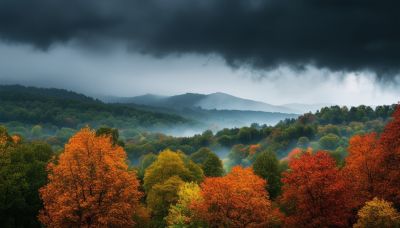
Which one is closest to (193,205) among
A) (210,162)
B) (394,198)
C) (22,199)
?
(22,199)

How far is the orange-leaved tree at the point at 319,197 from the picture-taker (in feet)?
199

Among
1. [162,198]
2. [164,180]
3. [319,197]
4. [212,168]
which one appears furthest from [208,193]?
[212,168]

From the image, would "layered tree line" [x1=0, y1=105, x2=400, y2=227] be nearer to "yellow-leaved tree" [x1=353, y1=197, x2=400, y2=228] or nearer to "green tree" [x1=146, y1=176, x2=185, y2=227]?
"yellow-leaved tree" [x1=353, y1=197, x2=400, y2=228]

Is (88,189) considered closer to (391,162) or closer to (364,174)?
(364,174)

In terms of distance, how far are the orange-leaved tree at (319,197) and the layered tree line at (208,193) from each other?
0.45ft

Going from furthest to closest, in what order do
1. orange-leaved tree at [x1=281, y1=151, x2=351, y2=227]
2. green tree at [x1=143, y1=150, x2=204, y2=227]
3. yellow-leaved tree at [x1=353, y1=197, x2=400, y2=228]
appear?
1. green tree at [x1=143, y1=150, x2=204, y2=227]
2. orange-leaved tree at [x1=281, y1=151, x2=351, y2=227]
3. yellow-leaved tree at [x1=353, y1=197, x2=400, y2=228]

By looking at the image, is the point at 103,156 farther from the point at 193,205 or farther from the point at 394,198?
the point at 394,198

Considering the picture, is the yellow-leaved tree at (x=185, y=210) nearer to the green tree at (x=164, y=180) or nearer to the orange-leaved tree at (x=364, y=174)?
the green tree at (x=164, y=180)

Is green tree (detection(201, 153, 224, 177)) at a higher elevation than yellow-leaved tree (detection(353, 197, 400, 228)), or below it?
below

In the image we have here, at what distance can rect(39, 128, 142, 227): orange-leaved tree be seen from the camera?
54469mm

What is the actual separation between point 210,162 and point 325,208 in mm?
55332

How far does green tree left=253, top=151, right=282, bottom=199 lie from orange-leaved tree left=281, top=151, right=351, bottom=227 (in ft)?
97.3

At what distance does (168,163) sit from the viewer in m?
87.8

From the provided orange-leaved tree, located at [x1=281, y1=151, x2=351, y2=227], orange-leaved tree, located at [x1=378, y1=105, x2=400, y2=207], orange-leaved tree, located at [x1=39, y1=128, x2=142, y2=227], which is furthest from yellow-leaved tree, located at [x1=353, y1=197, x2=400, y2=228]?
orange-leaved tree, located at [x1=39, y1=128, x2=142, y2=227]
